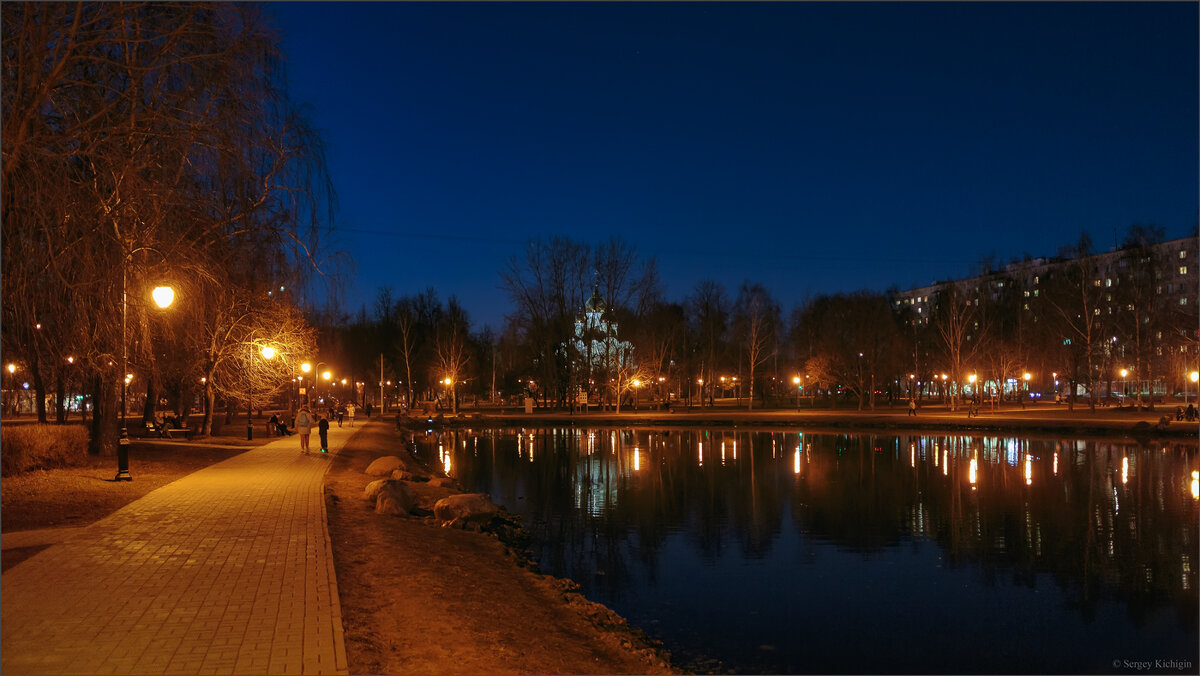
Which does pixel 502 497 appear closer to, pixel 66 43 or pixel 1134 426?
pixel 66 43

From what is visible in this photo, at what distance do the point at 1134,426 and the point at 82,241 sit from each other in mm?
44949

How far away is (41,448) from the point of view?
18672 mm

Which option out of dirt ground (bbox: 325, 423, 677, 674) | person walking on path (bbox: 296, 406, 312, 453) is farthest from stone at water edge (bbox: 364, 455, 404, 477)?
dirt ground (bbox: 325, 423, 677, 674)

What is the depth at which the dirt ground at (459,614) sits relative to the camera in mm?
7590

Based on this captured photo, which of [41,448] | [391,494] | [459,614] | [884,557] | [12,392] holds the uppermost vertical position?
[12,392]

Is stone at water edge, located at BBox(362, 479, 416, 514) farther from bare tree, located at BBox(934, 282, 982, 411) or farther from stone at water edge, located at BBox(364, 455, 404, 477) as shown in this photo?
bare tree, located at BBox(934, 282, 982, 411)

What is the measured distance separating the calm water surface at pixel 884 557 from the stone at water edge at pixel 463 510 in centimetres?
132

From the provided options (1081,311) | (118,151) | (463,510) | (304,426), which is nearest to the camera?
(118,151)

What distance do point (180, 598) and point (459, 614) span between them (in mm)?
2860

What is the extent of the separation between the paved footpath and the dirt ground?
0.46 meters

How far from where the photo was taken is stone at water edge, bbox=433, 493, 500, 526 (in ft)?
53.5

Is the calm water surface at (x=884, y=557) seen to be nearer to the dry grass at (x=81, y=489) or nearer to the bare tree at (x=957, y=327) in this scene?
the dry grass at (x=81, y=489)

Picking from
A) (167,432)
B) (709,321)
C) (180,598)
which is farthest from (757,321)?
(180,598)

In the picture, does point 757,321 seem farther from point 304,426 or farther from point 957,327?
point 304,426
